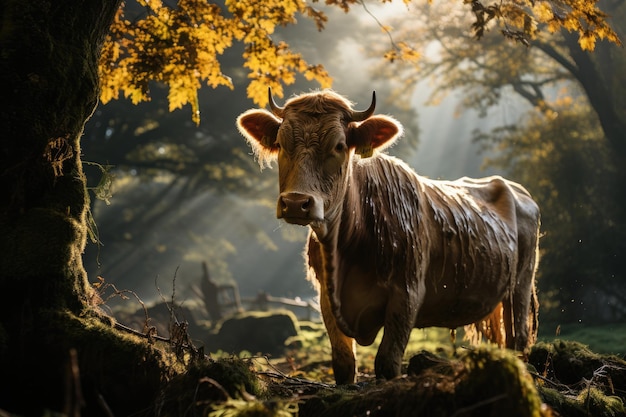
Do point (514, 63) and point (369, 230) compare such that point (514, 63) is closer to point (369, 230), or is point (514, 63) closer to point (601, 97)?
point (601, 97)

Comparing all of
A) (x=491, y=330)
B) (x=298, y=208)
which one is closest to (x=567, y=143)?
(x=491, y=330)

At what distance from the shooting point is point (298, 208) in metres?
3.51

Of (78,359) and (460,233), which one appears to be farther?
(460,233)

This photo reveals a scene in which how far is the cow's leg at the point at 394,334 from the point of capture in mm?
4012

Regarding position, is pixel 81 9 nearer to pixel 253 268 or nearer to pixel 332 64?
pixel 332 64

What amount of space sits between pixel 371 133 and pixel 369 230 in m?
0.70

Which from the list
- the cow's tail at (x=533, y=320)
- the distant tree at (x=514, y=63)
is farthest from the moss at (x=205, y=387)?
the distant tree at (x=514, y=63)

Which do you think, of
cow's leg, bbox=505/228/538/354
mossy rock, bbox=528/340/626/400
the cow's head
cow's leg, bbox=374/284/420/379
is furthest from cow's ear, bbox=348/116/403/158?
cow's leg, bbox=505/228/538/354

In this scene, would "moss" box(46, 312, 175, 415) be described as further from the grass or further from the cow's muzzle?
the grass

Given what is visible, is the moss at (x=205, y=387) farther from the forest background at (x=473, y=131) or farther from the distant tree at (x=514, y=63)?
the distant tree at (x=514, y=63)

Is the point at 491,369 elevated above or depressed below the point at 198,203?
below

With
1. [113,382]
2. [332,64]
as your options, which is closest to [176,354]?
[113,382]

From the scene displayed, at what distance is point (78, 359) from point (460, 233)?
3.14 metres

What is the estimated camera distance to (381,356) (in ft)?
13.2
